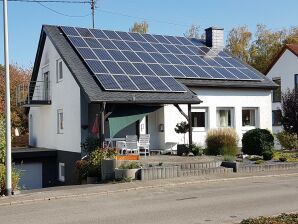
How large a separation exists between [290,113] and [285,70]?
593 inches

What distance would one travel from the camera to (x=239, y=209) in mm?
10891

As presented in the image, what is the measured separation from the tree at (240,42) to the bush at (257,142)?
118 feet

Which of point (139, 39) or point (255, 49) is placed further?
point (255, 49)

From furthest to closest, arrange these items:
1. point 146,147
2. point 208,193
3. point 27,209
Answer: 1. point 146,147
2. point 208,193
3. point 27,209

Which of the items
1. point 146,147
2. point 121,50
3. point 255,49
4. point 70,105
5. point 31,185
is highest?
point 255,49

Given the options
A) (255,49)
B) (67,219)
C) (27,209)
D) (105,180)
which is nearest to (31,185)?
→ (105,180)

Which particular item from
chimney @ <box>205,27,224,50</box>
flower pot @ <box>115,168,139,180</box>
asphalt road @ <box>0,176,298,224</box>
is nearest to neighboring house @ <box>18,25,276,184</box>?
chimney @ <box>205,27,224,50</box>

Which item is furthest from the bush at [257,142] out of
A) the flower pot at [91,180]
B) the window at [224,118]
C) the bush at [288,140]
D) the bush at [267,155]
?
the flower pot at [91,180]

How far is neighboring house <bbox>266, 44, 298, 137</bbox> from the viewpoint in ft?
130

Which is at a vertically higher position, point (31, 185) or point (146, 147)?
point (146, 147)

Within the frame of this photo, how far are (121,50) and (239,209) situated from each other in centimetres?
1524

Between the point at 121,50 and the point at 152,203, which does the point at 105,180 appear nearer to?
the point at 152,203

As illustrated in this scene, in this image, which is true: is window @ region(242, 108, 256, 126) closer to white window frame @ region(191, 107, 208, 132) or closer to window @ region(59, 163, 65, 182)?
white window frame @ region(191, 107, 208, 132)

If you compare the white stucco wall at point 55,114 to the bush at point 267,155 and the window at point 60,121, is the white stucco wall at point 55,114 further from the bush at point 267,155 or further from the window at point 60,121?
the bush at point 267,155
